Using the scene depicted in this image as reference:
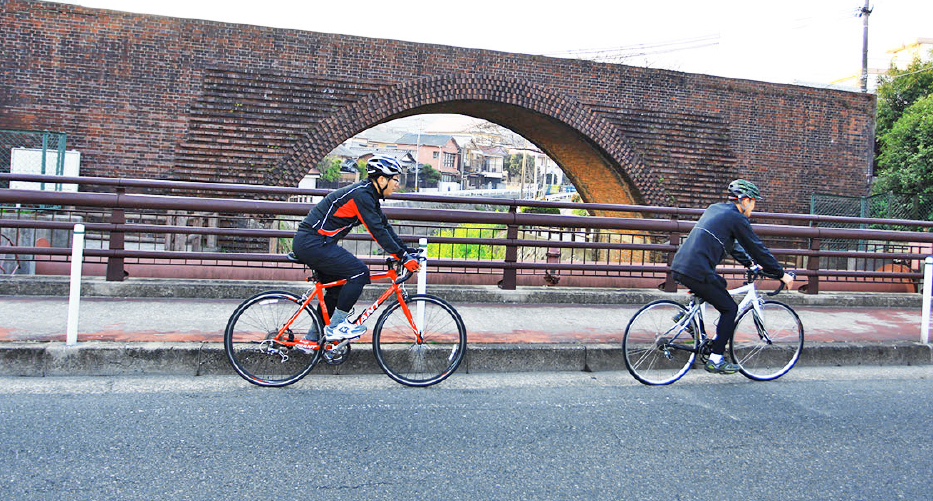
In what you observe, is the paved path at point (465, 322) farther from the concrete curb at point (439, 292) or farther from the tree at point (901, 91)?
the tree at point (901, 91)

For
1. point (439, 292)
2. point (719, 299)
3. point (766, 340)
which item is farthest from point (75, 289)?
point (766, 340)

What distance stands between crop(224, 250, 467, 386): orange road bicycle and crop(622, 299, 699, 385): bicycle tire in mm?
1364

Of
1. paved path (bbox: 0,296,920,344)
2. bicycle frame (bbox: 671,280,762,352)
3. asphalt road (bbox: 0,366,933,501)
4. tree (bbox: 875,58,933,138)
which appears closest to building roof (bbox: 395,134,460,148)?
tree (bbox: 875,58,933,138)

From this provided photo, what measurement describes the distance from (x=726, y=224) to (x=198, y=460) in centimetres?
411

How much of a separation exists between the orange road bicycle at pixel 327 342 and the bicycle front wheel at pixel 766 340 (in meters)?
2.35

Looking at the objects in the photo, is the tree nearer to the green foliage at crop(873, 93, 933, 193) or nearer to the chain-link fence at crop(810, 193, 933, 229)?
the green foliage at crop(873, 93, 933, 193)

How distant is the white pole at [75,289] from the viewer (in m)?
5.51

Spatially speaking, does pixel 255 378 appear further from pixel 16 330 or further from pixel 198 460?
pixel 16 330

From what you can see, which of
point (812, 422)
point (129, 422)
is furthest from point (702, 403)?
point (129, 422)

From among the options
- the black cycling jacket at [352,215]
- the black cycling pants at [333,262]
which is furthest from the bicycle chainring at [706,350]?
the black cycling pants at [333,262]

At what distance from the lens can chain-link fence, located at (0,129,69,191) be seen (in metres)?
14.4

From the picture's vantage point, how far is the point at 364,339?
6145 millimetres

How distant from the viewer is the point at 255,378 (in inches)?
209

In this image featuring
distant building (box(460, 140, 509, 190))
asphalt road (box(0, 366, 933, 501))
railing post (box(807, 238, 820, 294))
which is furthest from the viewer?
distant building (box(460, 140, 509, 190))
